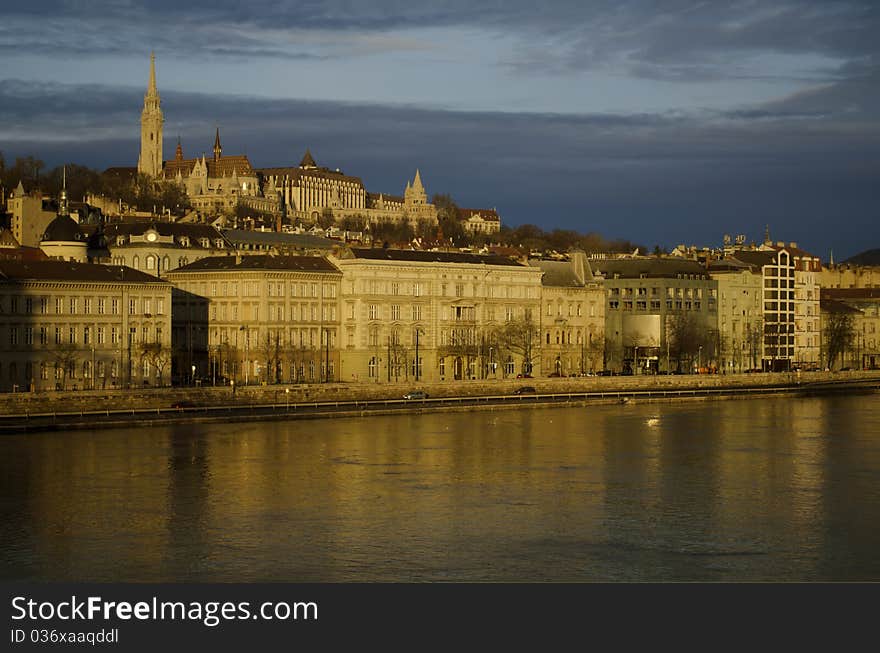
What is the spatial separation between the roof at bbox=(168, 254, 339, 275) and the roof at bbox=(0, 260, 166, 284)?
5730 millimetres

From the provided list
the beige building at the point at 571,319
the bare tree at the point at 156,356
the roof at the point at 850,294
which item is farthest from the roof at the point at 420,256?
the roof at the point at 850,294

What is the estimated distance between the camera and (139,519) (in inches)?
1176

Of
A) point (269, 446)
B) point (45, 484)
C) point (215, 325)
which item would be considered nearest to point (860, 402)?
point (215, 325)

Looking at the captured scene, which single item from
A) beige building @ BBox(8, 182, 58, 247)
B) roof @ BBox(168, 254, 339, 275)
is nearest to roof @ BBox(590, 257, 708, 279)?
roof @ BBox(168, 254, 339, 275)

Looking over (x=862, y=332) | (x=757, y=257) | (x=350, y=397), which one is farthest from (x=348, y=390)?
(x=862, y=332)

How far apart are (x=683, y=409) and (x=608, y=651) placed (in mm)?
38581

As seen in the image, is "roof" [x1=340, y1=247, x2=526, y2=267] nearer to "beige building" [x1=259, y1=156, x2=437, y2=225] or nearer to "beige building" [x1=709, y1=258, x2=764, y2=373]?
"beige building" [x1=709, y1=258, x2=764, y2=373]

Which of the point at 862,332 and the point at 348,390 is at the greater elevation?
the point at 862,332

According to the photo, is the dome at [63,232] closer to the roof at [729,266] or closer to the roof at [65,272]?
the roof at [65,272]

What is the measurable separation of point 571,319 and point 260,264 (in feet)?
52.9

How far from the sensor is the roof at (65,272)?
5341cm

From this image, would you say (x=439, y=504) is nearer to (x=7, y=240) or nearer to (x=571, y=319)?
(x=571, y=319)

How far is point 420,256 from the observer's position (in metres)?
67.6

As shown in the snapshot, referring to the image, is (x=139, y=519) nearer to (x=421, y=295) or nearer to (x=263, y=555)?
(x=263, y=555)
